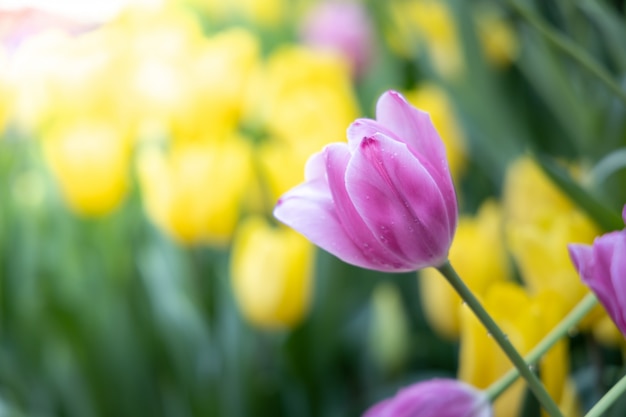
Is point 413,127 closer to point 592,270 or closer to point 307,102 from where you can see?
point 592,270

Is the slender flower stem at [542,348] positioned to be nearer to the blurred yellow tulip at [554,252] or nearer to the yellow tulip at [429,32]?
the blurred yellow tulip at [554,252]

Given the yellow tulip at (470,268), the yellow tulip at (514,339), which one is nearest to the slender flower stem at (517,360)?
the yellow tulip at (514,339)

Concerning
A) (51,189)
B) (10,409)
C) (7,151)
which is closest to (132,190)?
(51,189)

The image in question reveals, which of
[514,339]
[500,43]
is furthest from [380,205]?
[500,43]

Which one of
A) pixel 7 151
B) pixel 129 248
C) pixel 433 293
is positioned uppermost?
pixel 7 151

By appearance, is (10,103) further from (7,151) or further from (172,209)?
(172,209)
